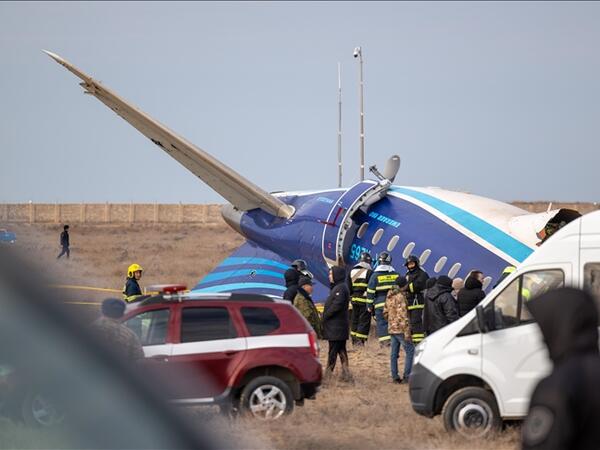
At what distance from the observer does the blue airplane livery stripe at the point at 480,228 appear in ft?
64.5

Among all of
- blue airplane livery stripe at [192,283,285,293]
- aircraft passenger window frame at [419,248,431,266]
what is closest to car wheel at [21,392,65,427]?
aircraft passenger window frame at [419,248,431,266]

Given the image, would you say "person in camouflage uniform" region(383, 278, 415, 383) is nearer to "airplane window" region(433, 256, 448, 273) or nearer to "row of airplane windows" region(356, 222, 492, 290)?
"row of airplane windows" region(356, 222, 492, 290)

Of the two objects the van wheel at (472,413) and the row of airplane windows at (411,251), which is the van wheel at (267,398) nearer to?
the van wheel at (472,413)

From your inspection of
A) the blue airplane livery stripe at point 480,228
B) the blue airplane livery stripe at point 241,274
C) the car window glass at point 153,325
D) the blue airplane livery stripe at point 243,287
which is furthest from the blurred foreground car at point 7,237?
the blue airplane livery stripe at point 241,274

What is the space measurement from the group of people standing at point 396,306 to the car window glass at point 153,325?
4438 mm

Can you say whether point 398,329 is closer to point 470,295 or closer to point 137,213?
point 470,295

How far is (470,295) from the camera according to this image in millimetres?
16406

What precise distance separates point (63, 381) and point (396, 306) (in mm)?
13633

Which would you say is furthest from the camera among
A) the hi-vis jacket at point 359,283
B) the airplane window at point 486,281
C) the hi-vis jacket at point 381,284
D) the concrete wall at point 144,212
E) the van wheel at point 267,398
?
the concrete wall at point 144,212

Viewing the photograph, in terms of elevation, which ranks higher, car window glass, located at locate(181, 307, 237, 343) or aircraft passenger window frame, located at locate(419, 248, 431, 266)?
aircraft passenger window frame, located at locate(419, 248, 431, 266)

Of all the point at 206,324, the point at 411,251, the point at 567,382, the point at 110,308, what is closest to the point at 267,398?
the point at 206,324

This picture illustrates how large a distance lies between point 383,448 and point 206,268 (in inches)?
1482

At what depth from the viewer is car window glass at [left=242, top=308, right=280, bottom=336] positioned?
12.2 meters

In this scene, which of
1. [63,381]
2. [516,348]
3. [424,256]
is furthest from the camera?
[424,256]
